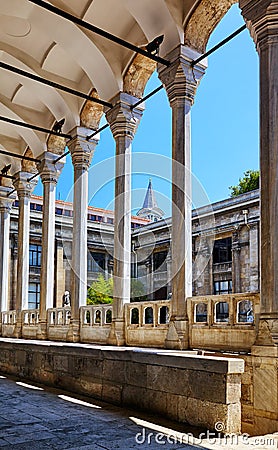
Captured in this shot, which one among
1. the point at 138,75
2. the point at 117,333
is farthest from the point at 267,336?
the point at 138,75

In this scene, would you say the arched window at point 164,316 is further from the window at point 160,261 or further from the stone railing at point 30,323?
the stone railing at point 30,323

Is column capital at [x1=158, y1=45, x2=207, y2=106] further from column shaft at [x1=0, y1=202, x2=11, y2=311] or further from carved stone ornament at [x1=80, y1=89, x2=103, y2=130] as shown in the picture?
column shaft at [x1=0, y1=202, x2=11, y2=311]

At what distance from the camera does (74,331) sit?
1176 cm

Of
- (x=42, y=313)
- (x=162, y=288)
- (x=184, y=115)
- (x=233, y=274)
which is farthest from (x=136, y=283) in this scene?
(x=184, y=115)

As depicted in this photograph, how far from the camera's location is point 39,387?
8.84m

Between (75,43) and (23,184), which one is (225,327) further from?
(23,184)

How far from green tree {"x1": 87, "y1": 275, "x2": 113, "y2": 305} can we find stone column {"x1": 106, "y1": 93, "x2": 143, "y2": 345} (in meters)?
17.2

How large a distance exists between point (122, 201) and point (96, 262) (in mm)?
19098

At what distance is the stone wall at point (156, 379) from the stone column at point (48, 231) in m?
4.05

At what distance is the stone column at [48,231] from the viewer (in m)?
13.5

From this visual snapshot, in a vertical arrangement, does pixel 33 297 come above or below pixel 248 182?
below

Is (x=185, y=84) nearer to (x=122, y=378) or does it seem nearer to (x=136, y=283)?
(x=122, y=378)

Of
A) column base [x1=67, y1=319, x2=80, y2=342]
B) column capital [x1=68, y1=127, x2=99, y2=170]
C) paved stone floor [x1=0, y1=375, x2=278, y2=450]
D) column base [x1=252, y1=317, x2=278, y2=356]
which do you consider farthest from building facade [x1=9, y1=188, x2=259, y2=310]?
column base [x1=252, y1=317, x2=278, y2=356]

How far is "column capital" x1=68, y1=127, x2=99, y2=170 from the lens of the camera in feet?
41.4
